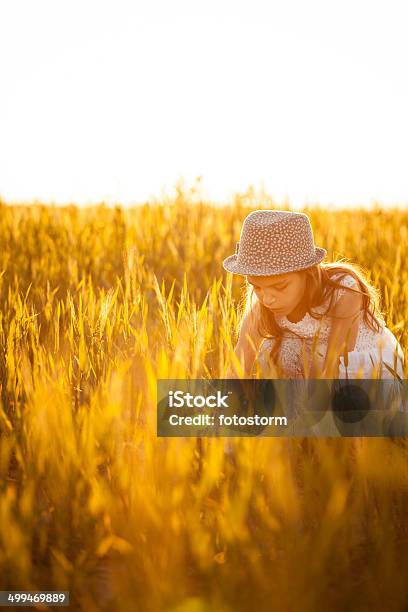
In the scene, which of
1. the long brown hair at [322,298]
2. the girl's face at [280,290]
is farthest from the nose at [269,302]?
the long brown hair at [322,298]

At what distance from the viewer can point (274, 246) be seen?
1.95 m

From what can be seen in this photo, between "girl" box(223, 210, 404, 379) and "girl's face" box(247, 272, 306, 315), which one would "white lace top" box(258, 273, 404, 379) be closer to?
"girl" box(223, 210, 404, 379)

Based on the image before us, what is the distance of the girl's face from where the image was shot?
199 cm

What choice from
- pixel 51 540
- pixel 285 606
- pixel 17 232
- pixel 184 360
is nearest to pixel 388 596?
pixel 285 606

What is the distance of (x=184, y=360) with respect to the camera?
177cm

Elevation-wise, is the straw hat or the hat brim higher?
the straw hat

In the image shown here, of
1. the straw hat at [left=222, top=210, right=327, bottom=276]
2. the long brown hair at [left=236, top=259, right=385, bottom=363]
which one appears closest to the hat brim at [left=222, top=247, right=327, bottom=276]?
the straw hat at [left=222, top=210, right=327, bottom=276]

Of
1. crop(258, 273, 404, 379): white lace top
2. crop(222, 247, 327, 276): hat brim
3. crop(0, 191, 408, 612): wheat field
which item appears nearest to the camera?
crop(0, 191, 408, 612): wheat field

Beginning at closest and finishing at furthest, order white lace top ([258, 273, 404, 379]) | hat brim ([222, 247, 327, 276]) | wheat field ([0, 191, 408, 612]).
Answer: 1. wheat field ([0, 191, 408, 612])
2. hat brim ([222, 247, 327, 276])
3. white lace top ([258, 273, 404, 379])

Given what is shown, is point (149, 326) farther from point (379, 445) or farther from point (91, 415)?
point (379, 445)

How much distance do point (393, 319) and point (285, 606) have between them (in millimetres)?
1662

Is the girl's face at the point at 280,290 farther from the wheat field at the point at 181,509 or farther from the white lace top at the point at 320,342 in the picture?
Result: the wheat field at the point at 181,509

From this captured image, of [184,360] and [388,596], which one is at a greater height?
[184,360]

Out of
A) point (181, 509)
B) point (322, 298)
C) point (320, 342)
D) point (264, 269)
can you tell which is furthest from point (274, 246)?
point (181, 509)
